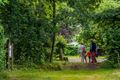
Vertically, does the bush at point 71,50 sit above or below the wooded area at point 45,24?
below

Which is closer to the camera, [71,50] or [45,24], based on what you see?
[45,24]

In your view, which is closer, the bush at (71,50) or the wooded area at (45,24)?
the wooded area at (45,24)

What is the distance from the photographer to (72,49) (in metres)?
46.7

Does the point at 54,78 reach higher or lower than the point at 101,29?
lower

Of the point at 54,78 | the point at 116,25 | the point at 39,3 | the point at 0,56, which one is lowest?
the point at 54,78

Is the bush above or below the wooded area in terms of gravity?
below

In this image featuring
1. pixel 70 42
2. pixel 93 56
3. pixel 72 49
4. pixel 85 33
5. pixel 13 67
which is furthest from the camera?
pixel 70 42

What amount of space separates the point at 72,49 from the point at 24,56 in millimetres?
22099

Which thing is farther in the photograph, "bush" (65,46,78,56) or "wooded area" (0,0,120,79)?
"bush" (65,46,78,56)

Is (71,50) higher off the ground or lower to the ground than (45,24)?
lower

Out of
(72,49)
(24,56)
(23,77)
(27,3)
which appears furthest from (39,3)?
(72,49)

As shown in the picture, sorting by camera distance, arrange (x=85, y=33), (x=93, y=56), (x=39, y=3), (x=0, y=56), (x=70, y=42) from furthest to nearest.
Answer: (x=70, y=42), (x=85, y=33), (x=93, y=56), (x=39, y=3), (x=0, y=56)

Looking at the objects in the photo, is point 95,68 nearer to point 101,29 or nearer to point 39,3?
point 101,29

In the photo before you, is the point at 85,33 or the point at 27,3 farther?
the point at 85,33
